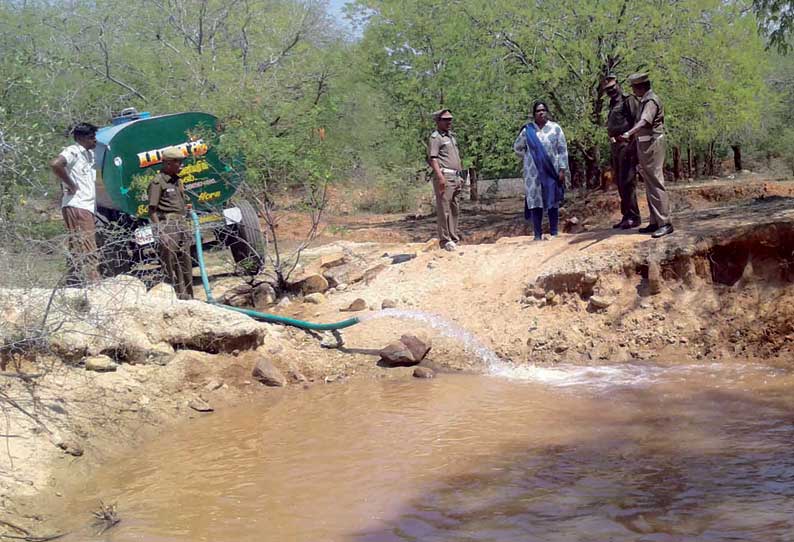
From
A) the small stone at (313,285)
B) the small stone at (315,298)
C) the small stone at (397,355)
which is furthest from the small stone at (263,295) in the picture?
the small stone at (397,355)

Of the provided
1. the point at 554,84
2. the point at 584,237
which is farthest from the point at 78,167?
the point at 554,84

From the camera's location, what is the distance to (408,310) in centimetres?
790

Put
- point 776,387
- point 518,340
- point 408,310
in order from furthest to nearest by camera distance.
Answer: point 408,310 → point 518,340 → point 776,387

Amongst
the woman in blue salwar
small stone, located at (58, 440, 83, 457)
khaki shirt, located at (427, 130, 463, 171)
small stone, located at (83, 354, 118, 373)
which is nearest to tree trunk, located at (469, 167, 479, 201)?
khaki shirt, located at (427, 130, 463, 171)

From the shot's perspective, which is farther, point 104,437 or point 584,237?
point 584,237

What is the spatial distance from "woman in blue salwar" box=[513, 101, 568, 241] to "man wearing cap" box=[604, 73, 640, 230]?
55 centimetres

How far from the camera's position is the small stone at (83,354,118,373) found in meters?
5.96

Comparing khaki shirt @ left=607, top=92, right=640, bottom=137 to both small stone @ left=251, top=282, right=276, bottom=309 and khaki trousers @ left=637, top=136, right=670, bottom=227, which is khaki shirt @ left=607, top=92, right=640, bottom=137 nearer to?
khaki trousers @ left=637, top=136, right=670, bottom=227

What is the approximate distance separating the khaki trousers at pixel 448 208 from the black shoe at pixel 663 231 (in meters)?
2.30

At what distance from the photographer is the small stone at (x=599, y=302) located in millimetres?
7204

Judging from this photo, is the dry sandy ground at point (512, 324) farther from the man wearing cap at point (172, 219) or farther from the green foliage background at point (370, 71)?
the green foliage background at point (370, 71)

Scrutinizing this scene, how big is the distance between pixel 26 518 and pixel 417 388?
317 cm

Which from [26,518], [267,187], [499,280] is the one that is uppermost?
[267,187]

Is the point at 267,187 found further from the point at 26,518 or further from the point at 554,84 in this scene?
the point at 554,84
